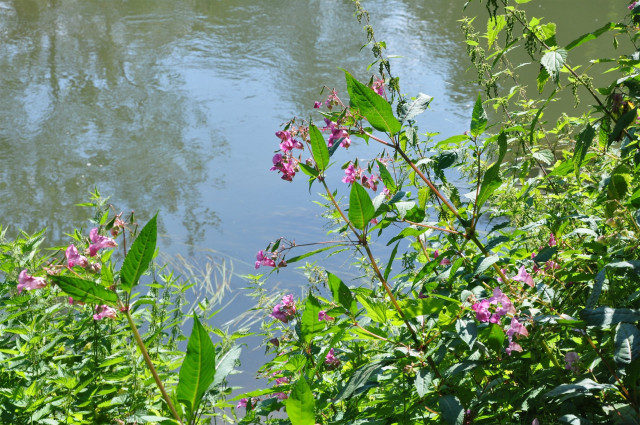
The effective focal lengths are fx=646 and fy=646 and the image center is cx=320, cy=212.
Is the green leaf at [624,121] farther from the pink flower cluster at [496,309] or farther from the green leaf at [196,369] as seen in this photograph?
the green leaf at [196,369]

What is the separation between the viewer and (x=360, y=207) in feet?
3.47

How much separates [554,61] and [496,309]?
48cm

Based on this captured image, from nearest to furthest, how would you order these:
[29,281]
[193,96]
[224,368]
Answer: [224,368]
[29,281]
[193,96]

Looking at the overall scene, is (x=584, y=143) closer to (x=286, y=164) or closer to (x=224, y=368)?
(x=224, y=368)

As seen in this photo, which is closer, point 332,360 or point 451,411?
point 451,411

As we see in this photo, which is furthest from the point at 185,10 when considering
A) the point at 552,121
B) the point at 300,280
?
the point at 300,280

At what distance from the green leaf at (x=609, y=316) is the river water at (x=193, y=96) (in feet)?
8.94

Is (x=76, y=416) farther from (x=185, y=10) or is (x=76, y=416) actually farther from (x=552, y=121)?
(x=185, y=10)

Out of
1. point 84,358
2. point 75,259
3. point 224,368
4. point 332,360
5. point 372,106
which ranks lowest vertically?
point 84,358

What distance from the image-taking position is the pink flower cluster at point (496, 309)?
111 centimetres

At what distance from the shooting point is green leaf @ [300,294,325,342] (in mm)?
1017

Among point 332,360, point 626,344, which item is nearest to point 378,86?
point 332,360

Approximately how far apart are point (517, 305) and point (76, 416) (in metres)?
1.24

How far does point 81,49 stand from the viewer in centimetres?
867
